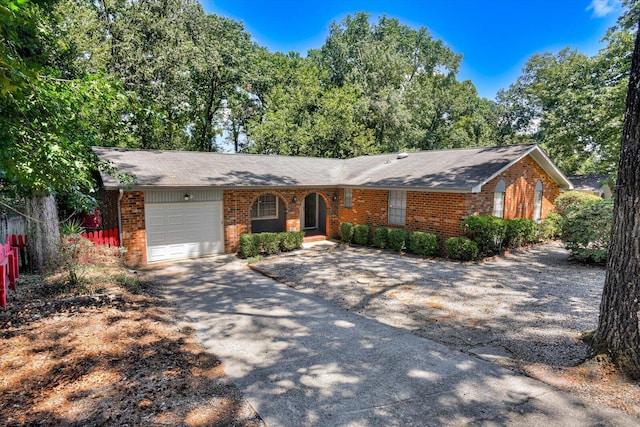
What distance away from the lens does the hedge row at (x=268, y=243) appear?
1223 centimetres

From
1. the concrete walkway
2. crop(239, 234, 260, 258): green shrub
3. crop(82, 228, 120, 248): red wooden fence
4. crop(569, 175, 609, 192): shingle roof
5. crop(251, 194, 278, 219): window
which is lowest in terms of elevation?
the concrete walkway

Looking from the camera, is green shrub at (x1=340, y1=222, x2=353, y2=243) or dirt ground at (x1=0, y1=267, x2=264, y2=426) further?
green shrub at (x1=340, y1=222, x2=353, y2=243)

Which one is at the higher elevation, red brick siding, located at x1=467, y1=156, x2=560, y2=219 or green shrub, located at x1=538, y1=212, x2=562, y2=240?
red brick siding, located at x1=467, y1=156, x2=560, y2=219

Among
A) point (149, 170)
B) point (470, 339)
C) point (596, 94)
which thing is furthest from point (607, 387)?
point (596, 94)

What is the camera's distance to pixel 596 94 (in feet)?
71.2

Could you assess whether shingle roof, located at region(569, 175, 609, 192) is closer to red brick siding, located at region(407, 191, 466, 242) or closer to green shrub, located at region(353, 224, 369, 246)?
red brick siding, located at region(407, 191, 466, 242)

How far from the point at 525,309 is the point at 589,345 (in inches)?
89.3

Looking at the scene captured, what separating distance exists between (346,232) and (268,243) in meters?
3.80

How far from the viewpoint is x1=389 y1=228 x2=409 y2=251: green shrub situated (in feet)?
41.9

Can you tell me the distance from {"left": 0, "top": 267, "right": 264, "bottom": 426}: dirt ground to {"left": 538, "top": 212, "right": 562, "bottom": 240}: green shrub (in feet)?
46.8

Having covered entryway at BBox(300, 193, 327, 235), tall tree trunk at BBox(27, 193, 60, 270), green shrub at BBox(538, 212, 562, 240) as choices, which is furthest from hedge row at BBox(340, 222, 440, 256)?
tall tree trunk at BBox(27, 193, 60, 270)

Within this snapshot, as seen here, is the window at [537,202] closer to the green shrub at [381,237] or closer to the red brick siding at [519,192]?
the red brick siding at [519,192]

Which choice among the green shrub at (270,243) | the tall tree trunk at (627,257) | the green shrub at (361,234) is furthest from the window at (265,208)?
the tall tree trunk at (627,257)

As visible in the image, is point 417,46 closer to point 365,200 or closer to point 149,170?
point 365,200
